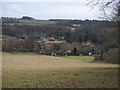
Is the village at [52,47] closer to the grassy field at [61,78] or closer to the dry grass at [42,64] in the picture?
the dry grass at [42,64]

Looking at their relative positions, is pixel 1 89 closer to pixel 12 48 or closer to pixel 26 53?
pixel 12 48

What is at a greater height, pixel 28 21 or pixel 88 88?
pixel 28 21

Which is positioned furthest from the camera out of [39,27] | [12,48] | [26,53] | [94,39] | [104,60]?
[26,53]

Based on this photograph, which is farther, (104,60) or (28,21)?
(28,21)

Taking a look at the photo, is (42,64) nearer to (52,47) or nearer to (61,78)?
(61,78)

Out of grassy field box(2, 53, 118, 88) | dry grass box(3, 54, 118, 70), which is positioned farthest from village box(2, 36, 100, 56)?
grassy field box(2, 53, 118, 88)

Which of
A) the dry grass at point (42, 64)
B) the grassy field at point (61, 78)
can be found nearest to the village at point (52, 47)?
the dry grass at point (42, 64)

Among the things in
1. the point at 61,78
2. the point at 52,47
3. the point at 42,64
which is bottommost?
the point at 42,64

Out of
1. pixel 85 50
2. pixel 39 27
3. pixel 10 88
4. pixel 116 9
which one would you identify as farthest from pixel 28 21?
pixel 10 88

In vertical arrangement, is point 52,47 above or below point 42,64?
above

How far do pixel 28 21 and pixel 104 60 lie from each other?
51.2 ft

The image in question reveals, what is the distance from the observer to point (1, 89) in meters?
10.8

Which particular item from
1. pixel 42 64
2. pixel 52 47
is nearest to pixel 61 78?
pixel 42 64

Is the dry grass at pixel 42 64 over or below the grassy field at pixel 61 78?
below
